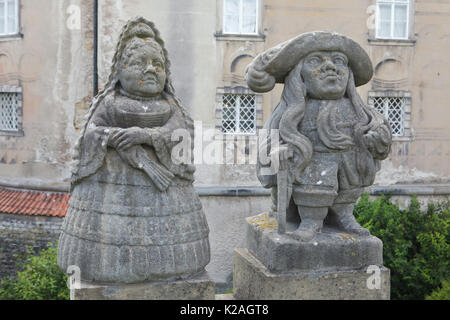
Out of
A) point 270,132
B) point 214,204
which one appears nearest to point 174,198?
point 270,132

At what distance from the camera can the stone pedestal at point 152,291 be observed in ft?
11.3

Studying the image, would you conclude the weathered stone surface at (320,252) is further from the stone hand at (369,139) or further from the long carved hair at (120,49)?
the long carved hair at (120,49)

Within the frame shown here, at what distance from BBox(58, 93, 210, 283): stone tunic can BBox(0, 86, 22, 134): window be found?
26.9 ft

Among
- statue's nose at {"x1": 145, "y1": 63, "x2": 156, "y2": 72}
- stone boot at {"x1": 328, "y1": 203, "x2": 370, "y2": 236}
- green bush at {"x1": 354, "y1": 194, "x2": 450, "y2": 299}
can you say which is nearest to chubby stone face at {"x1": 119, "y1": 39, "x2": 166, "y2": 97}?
statue's nose at {"x1": 145, "y1": 63, "x2": 156, "y2": 72}

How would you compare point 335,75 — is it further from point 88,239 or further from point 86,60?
point 86,60

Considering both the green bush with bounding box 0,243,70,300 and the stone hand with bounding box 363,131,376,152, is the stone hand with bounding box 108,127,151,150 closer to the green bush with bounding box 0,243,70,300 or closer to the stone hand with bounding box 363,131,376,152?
the stone hand with bounding box 363,131,376,152

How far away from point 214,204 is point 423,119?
5.06 meters

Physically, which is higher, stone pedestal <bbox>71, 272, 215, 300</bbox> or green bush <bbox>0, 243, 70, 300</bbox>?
stone pedestal <bbox>71, 272, 215, 300</bbox>

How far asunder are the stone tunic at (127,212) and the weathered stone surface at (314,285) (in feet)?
1.58

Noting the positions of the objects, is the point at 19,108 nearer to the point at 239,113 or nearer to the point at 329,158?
the point at 239,113

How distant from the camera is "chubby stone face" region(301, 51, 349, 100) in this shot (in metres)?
3.77

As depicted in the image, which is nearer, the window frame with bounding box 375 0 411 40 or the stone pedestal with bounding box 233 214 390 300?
the stone pedestal with bounding box 233 214 390 300

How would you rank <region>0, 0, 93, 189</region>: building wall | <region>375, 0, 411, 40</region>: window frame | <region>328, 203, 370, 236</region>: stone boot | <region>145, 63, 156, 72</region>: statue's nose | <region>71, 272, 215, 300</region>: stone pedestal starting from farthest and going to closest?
1. <region>375, 0, 411, 40</region>: window frame
2. <region>0, 0, 93, 189</region>: building wall
3. <region>328, 203, 370, 236</region>: stone boot
4. <region>145, 63, 156, 72</region>: statue's nose
5. <region>71, 272, 215, 300</region>: stone pedestal

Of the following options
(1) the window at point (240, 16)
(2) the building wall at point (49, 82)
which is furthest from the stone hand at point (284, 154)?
(2) the building wall at point (49, 82)
